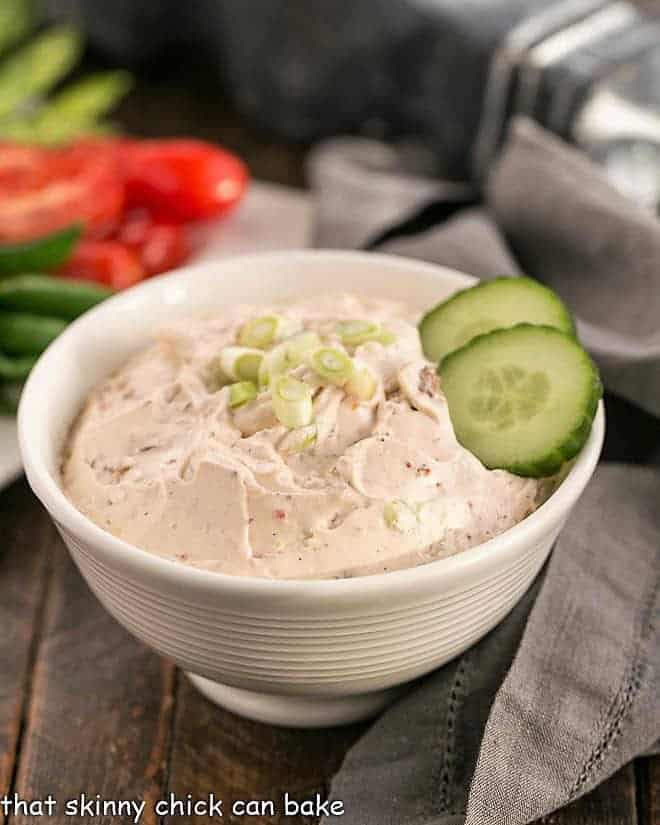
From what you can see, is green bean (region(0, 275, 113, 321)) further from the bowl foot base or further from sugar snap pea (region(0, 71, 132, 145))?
sugar snap pea (region(0, 71, 132, 145))

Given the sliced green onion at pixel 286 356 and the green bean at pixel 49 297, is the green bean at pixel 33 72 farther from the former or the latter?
the sliced green onion at pixel 286 356

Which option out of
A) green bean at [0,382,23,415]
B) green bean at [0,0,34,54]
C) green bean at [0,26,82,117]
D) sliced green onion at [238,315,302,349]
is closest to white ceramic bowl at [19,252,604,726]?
sliced green onion at [238,315,302,349]

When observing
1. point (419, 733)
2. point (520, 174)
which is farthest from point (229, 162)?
point (419, 733)

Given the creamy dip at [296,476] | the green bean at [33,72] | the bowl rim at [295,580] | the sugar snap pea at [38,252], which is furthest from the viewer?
the green bean at [33,72]

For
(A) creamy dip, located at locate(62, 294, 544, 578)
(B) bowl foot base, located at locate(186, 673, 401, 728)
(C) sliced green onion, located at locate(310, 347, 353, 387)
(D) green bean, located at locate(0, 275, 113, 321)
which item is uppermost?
(C) sliced green onion, located at locate(310, 347, 353, 387)

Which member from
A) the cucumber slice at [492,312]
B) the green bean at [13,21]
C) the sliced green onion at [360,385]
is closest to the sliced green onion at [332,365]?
the sliced green onion at [360,385]

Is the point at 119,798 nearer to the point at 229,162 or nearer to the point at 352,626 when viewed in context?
the point at 352,626

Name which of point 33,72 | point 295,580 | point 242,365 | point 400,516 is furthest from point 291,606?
point 33,72
